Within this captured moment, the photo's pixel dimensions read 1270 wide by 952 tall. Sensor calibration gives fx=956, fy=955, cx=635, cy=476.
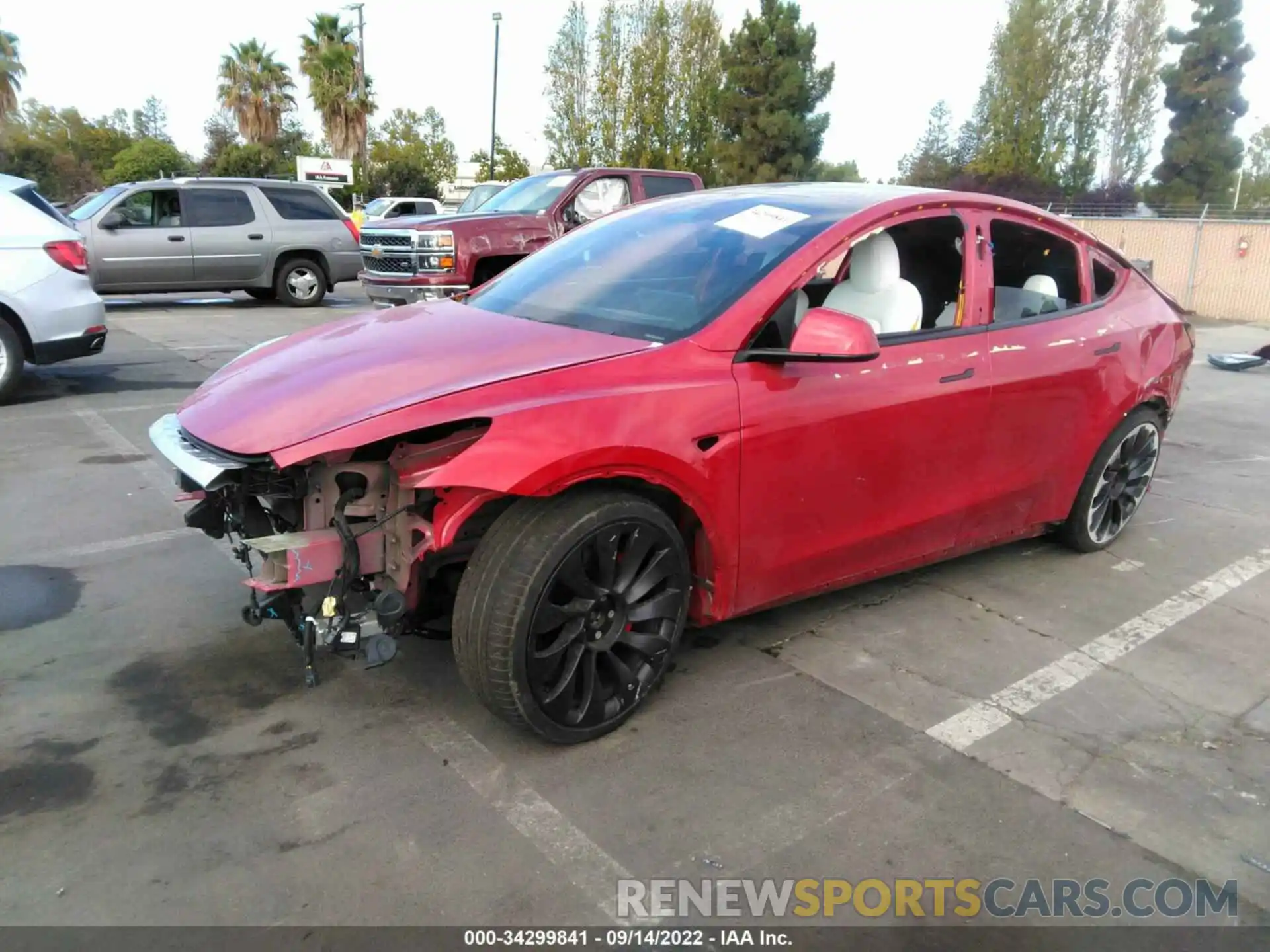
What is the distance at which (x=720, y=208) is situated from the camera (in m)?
4.00

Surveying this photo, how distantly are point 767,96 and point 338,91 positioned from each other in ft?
64.1

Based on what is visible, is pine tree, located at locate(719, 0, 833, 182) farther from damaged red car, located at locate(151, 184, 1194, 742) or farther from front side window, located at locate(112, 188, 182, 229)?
damaged red car, located at locate(151, 184, 1194, 742)

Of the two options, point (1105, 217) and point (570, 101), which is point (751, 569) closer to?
point (1105, 217)

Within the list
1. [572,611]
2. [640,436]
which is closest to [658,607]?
[572,611]

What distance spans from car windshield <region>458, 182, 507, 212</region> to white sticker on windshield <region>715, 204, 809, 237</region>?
29.1 ft

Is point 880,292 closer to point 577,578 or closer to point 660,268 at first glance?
point 660,268

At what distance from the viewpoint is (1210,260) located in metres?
20.7

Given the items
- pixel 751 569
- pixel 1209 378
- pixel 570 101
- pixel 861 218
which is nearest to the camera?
pixel 751 569

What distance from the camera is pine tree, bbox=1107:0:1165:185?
163ft

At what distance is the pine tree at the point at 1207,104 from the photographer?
141 feet

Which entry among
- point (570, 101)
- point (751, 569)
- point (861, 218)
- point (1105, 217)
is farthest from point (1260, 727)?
point (570, 101)

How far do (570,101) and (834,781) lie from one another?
138 ft

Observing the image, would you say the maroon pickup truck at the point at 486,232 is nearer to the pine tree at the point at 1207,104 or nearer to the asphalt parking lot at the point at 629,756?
the asphalt parking lot at the point at 629,756

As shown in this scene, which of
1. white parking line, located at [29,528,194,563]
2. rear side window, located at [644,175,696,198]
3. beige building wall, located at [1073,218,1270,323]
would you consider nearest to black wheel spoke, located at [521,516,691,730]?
white parking line, located at [29,528,194,563]
